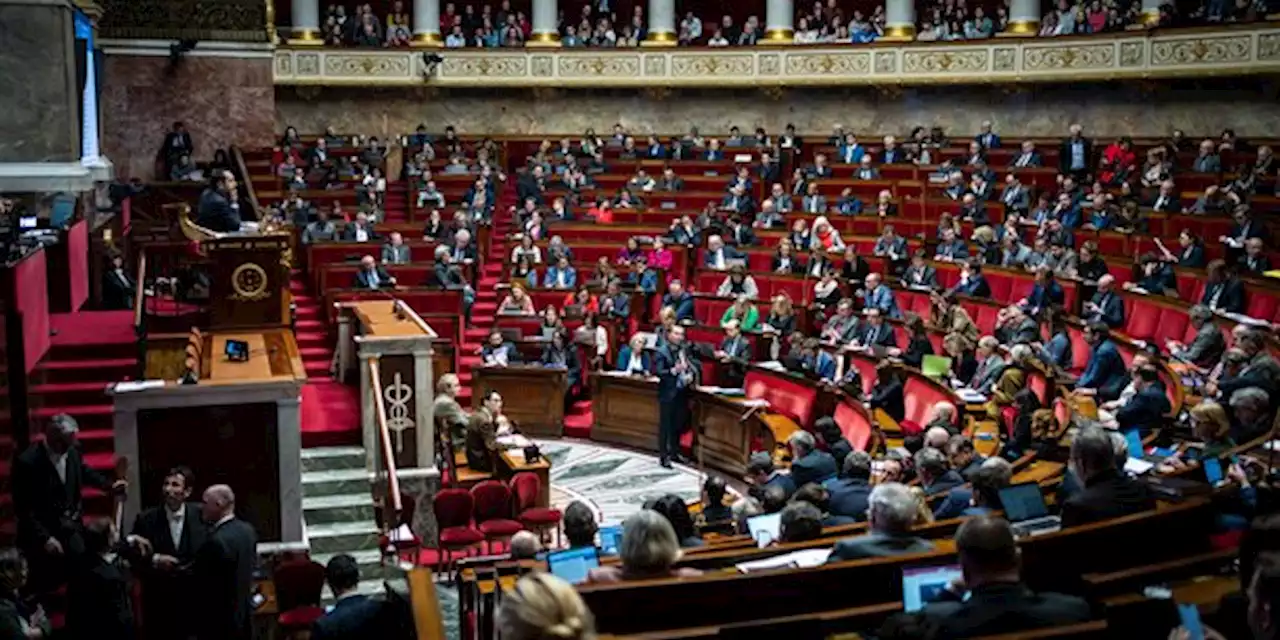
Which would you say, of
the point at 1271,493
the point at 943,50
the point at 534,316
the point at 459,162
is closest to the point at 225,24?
the point at 459,162

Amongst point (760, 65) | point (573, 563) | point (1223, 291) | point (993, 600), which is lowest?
point (573, 563)

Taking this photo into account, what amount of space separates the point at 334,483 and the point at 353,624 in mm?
5338

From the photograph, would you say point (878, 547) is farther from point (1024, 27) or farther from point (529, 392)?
point (1024, 27)

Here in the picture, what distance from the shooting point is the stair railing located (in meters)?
10.3

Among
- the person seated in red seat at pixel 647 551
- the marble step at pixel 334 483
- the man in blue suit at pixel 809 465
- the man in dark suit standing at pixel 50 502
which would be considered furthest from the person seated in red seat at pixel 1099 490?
the marble step at pixel 334 483

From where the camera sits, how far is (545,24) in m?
26.2

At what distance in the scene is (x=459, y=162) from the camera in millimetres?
22594

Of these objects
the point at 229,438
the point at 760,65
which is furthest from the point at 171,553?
the point at 760,65

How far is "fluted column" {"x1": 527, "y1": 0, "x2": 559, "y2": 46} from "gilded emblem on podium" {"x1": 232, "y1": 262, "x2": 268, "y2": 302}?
14631 millimetres

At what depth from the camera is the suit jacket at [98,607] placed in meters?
6.57

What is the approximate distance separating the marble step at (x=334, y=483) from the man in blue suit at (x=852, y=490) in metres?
4.44

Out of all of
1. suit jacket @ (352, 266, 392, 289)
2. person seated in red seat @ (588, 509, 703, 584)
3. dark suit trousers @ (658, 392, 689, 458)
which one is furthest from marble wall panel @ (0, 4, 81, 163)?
person seated in red seat @ (588, 509, 703, 584)

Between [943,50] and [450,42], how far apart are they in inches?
349

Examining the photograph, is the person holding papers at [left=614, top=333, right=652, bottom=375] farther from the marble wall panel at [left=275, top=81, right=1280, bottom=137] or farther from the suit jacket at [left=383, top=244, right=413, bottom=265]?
the marble wall panel at [left=275, top=81, right=1280, bottom=137]
